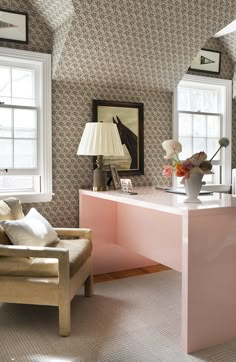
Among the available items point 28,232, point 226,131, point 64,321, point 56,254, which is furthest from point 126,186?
point 226,131

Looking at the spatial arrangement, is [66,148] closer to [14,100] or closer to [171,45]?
[14,100]

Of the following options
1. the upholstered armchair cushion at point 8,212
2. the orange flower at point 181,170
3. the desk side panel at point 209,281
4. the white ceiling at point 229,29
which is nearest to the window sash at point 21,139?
the upholstered armchair cushion at point 8,212

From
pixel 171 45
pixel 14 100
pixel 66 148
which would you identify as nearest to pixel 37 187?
pixel 66 148

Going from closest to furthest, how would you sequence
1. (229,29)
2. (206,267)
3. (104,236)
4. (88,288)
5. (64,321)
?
(206,267) → (64,321) → (88,288) → (104,236) → (229,29)

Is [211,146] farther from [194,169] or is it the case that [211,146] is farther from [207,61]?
[194,169]

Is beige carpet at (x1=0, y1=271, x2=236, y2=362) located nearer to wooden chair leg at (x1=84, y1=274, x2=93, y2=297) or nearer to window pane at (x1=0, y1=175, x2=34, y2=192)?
wooden chair leg at (x1=84, y1=274, x2=93, y2=297)

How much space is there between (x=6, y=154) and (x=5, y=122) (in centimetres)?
31

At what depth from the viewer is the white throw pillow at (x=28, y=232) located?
9.18ft

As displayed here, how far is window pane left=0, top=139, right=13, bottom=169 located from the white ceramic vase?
1.87 metres

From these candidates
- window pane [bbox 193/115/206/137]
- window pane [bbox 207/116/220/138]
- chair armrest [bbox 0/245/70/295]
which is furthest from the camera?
window pane [bbox 207/116/220/138]

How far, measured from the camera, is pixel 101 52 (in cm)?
377

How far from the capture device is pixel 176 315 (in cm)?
297

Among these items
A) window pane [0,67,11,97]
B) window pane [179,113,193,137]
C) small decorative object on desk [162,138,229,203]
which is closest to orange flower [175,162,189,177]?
small decorative object on desk [162,138,229,203]

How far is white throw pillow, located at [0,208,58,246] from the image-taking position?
9.18 feet
